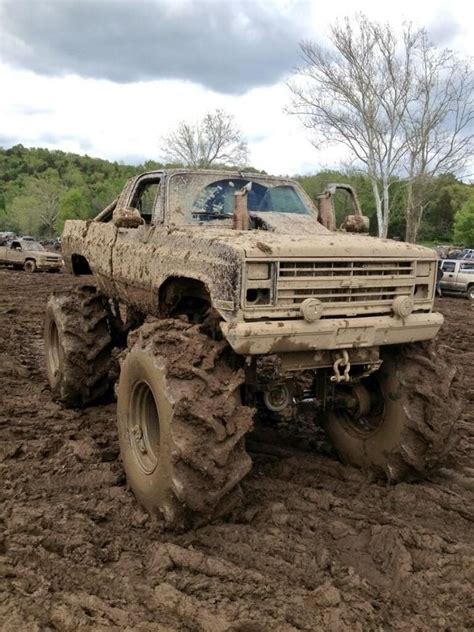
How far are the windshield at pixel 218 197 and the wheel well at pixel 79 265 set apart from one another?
8.00 ft

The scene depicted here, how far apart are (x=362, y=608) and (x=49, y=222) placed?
82.5 meters

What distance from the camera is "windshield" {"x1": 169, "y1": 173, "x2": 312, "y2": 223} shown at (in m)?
5.16

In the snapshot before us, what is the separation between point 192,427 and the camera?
12.0ft

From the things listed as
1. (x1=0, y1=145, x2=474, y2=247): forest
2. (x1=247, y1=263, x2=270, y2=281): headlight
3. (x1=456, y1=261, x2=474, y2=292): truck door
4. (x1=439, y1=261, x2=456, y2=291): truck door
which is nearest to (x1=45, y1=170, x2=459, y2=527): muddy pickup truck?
(x1=247, y1=263, x2=270, y2=281): headlight

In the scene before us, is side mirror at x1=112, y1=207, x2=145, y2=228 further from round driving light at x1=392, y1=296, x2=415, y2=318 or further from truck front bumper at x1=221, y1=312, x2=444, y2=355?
round driving light at x1=392, y1=296, x2=415, y2=318

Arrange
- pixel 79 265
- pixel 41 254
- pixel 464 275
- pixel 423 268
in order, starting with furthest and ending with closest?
1. pixel 41 254
2. pixel 464 275
3. pixel 79 265
4. pixel 423 268

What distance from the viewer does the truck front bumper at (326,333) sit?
3693 mm

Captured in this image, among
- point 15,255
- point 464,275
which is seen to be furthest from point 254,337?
point 15,255

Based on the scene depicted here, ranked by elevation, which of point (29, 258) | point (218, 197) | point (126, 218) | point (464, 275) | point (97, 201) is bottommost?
point (29, 258)

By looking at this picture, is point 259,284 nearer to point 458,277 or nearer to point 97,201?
point 458,277

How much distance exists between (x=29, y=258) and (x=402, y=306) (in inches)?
991

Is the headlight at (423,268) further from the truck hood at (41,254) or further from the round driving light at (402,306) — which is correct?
the truck hood at (41,254)

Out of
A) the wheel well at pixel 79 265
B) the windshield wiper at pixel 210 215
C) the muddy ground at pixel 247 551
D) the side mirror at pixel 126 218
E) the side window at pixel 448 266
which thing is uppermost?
the windshield wiper at pixel 210 215

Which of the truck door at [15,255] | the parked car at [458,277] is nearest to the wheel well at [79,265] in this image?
the parked car at [458,277]
